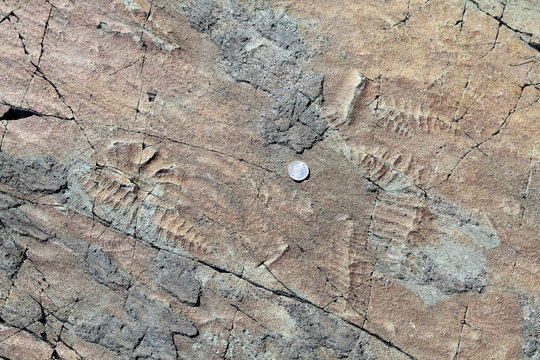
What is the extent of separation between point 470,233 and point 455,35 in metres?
1.15

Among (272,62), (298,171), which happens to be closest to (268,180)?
(298,171)

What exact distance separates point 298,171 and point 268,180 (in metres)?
0.18

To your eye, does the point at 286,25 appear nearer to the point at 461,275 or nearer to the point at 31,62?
the point at 31,62

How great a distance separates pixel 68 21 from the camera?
3.02 meters

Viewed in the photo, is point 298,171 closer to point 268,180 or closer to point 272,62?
point 268,180

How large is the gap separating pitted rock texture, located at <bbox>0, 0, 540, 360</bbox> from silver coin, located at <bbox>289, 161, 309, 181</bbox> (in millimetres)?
36

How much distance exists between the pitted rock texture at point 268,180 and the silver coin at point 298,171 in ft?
0.12

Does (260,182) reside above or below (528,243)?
above

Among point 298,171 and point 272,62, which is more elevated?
point 272,62

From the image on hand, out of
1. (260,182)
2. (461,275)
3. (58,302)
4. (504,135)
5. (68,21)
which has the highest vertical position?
(68,21)

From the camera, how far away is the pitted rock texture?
2.89 m

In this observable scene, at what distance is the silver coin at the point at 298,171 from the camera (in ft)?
9.68

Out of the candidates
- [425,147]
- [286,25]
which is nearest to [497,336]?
[425,147]

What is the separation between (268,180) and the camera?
2.96 meters
